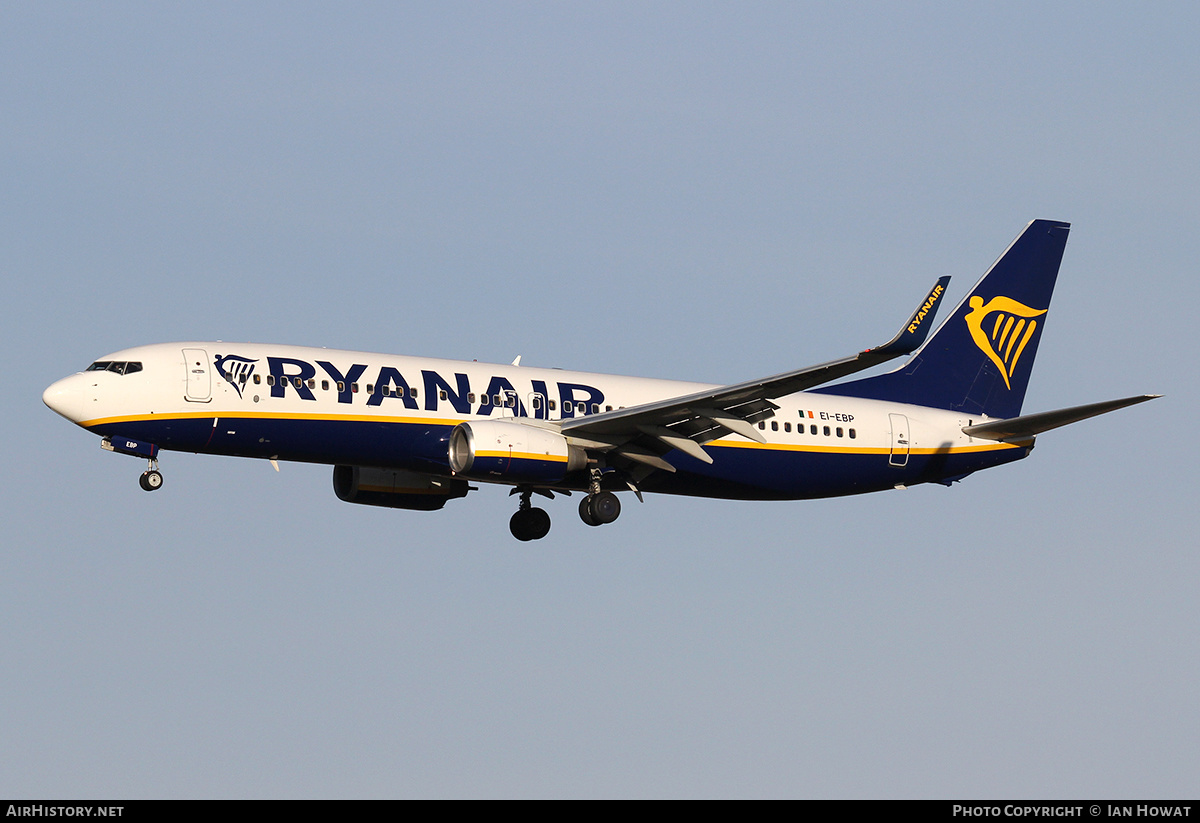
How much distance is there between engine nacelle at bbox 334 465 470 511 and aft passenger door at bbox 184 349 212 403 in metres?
6.06

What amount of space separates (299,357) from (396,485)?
19.5 ft

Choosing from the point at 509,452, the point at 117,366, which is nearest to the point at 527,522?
the point at 509,452

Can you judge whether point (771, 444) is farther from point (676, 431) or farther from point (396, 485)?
point (396, 485)

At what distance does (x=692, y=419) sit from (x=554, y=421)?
3.67 m

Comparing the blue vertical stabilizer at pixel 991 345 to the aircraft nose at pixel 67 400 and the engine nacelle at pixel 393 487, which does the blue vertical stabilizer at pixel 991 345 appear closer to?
the engine nacelle at pixel 393 487

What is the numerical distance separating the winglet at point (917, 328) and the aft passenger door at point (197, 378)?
52.4 ft

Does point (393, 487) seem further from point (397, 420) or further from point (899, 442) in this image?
point (899, 442)

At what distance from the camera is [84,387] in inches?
1521

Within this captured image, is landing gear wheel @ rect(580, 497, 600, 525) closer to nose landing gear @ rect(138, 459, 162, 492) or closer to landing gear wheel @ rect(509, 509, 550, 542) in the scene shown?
landing gear wheel @ rect(509, 509, 550, 542)

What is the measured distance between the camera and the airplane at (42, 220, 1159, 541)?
38719mm

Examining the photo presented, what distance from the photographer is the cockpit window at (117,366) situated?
3897cm

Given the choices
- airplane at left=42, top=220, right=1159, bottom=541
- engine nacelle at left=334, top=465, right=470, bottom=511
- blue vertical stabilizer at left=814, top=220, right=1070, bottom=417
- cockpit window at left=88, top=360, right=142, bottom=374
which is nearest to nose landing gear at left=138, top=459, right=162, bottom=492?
airplane at left=42, top=220, right=1159, bottom=541

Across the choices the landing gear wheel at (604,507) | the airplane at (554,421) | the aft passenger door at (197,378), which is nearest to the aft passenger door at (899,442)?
the airplane at (554,421)

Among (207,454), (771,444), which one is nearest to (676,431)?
(771,444)
